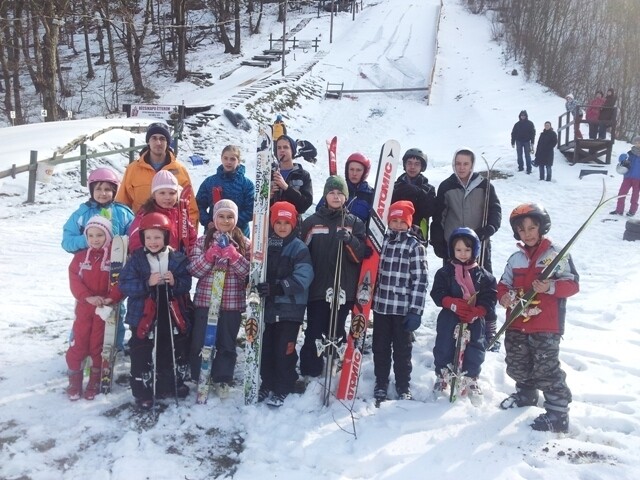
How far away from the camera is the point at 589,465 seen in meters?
3.41

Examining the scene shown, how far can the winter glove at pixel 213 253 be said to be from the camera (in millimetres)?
4016

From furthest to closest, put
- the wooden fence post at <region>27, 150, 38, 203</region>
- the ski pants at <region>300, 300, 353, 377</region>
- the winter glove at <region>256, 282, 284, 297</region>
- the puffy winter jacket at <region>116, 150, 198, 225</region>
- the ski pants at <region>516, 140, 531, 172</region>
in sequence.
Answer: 1. the ski pants at <region>516, 140, 531, 172</region>
2. the wooden fence post at <region>27, 150, 38, 203</region>
3. the puffy winter jacket at <region>116, 150, 198, 225</region>
4. the ski pants at <region>300, 300, 353, 377</region>
5. the winter glove at <region>256, 282, 284, 297</region>

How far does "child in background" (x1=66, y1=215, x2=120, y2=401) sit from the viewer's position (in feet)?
13.3

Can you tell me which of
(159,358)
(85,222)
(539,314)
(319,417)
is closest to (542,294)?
(539,314)

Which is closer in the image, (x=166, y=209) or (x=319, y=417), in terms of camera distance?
(x=319, y=417)

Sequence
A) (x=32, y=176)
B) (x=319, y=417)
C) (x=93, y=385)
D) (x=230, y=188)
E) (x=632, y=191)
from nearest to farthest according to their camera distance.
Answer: (x=319, y=417) < (x=93, y=385) < (x=230, y=188) < (x=32, y=176) < (x=632, y=191)

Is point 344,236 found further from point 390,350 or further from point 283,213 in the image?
point 390,350

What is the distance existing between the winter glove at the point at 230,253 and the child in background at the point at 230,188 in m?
0.98

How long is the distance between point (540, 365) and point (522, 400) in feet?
1.36

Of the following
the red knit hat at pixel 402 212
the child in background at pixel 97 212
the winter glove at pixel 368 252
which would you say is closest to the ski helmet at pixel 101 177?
the child in background at pixel 97 212

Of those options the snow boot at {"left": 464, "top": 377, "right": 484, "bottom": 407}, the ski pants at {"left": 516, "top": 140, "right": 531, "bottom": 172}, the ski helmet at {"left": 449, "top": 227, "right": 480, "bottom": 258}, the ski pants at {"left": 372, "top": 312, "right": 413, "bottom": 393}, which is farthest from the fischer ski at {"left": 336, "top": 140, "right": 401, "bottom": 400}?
the ski pants at {"left": 516, "top": 140, "right": 531, "bottom": 172}

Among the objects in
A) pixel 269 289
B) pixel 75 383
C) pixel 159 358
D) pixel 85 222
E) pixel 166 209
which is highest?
pixel 166 209

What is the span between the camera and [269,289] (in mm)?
4008

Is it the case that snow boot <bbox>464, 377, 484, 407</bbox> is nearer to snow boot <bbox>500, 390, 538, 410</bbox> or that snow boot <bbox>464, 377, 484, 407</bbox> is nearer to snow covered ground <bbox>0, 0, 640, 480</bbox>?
snow covered ground <bbox>0, 0, 640, 480</bbox>
